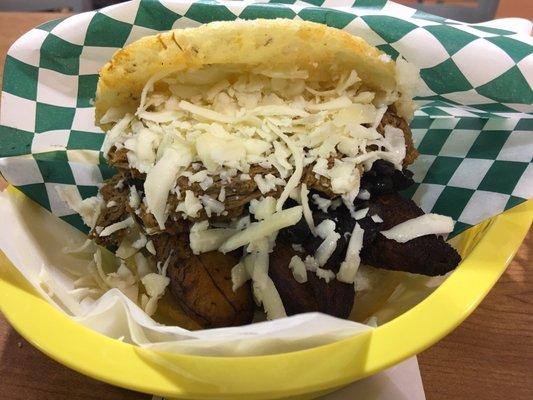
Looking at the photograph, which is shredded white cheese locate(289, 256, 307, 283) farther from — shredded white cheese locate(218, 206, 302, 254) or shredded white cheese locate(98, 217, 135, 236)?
shredded white cheese locate(98, 217, 135, 236)

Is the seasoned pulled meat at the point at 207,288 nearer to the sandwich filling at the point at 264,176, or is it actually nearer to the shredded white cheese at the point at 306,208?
the sandwich filling at the point at 264,176

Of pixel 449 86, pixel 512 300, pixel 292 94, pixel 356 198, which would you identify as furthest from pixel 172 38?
pixel 512 300

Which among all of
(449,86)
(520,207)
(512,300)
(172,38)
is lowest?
(512,300)

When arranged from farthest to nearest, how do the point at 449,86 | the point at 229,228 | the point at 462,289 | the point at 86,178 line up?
1. the point at 86,178
2. the point at 449,86
3. the point at 229,228
4. the point at 462,289

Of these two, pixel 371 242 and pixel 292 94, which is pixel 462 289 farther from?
pixel 292 94

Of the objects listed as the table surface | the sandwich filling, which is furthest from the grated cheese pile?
the table surface

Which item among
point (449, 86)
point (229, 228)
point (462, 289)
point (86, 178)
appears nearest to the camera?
point (462, 289)
